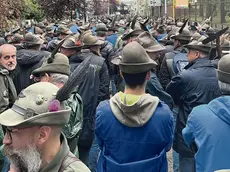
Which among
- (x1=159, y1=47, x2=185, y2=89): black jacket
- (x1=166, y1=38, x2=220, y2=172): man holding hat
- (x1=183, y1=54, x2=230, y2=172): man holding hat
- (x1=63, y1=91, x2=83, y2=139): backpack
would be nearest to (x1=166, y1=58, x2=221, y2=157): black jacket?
(x1=166, y1=38, x2=220, y2=172): man holding hat

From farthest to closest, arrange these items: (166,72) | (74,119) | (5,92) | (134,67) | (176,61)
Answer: (166,72)
(176,61)
(5,92)
(74,119)
(134,67)

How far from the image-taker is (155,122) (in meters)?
3.81

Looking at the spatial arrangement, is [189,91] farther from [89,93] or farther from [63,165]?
[63,165]

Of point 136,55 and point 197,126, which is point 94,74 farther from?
point 197,126

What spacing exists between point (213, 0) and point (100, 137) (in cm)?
1856

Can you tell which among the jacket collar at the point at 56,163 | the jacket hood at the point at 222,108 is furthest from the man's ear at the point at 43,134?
the jacket hood at the point at 222,108

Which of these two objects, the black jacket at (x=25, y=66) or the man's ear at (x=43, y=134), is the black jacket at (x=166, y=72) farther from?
the man's ear at (x=43, y=134)

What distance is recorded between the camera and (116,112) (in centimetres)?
382

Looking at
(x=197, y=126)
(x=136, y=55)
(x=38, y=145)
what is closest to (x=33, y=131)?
(x=38, y=145)

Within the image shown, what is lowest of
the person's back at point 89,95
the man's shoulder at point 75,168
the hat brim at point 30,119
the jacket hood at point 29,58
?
the person's back at point 89,95

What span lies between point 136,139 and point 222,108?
2.72 ft

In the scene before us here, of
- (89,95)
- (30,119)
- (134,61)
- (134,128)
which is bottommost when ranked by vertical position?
(89,95)

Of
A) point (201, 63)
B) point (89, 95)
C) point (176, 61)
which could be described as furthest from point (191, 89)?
point (176, 61)

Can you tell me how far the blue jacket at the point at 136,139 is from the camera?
381 cm
